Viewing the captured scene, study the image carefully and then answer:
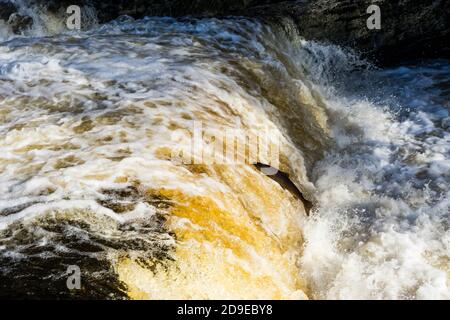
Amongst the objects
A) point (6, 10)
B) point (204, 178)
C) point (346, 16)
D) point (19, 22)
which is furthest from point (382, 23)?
point (6, 10)

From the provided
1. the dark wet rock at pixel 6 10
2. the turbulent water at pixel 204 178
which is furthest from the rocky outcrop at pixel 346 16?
the turbulent water at pixel 204 178

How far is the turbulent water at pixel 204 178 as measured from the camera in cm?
274

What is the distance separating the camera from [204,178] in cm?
347

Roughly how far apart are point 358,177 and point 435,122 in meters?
1.93

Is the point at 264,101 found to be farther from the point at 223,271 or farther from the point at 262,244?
the point at 223,271

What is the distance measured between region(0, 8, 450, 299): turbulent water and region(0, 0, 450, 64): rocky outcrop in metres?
1.30

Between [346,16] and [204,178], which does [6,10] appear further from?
[204,178]

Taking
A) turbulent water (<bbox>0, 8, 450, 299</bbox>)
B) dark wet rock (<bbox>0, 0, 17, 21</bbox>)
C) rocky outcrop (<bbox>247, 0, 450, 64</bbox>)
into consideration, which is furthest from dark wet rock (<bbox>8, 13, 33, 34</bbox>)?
rocky outcrop (<bbox>247, 0, 450, 64</bbox>)

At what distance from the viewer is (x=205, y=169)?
11.8 ft

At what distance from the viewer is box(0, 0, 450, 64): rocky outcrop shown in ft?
26.1

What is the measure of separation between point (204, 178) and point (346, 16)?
5829mm

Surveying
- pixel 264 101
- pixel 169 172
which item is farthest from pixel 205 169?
pixel 264 101
